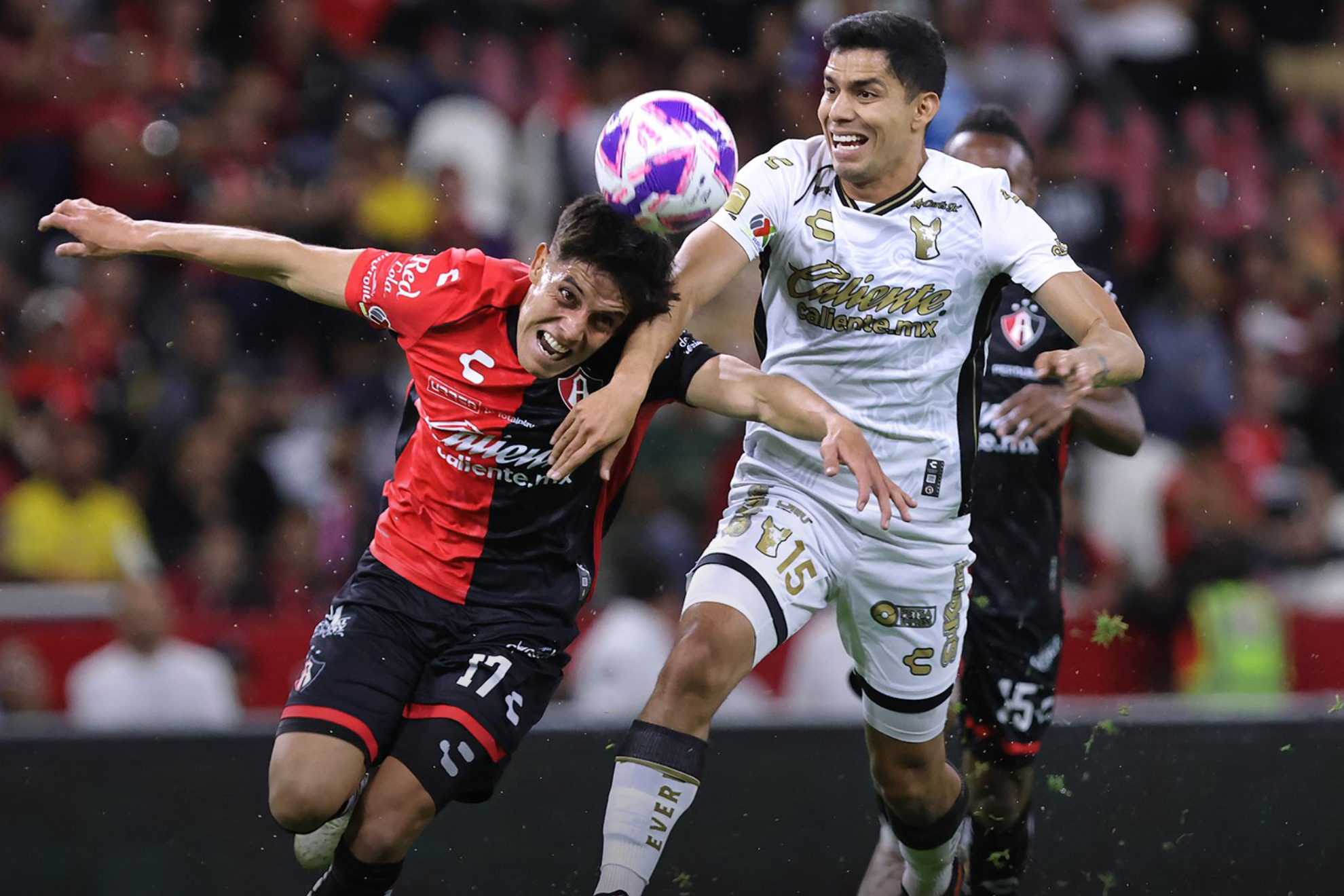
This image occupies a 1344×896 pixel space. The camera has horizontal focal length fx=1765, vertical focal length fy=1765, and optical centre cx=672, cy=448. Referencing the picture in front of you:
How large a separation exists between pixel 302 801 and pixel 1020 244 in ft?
8.34

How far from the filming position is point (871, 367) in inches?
205

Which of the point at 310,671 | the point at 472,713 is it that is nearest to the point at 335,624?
the point at 310,671

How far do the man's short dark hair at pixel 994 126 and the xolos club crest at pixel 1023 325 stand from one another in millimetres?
530

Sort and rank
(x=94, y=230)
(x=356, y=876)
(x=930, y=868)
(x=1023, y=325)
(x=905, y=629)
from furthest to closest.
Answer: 1. (x=1023, y=325)
2. (x=930, y=868)
3. (x=905, y=629)
4. (x=94, y=230)
5. (x=356, y=876)

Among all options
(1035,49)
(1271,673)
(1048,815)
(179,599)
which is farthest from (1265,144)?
(179,599)

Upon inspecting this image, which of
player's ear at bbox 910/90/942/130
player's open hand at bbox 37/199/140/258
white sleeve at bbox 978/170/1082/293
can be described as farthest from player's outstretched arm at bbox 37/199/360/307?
white sleeve at bbox 978/170/1082/293

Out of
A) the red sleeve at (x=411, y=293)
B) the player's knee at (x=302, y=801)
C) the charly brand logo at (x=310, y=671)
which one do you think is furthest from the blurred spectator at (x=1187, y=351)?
the player's knee at (x=302, y=801)

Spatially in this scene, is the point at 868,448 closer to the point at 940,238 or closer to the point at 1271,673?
the point at 940,238

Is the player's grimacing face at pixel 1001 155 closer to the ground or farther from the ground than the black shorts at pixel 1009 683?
farther from the ground

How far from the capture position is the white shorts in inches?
199

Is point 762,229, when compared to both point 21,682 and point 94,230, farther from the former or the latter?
point 21,682

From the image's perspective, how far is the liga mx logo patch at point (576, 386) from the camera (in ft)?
16.4

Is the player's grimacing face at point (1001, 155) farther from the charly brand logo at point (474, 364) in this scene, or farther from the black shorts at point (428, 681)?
the black shorts at point (428, 681)

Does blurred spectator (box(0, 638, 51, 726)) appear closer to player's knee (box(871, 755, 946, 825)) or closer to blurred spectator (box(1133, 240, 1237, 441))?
player's knee (box(871, 755, 946, 825))
